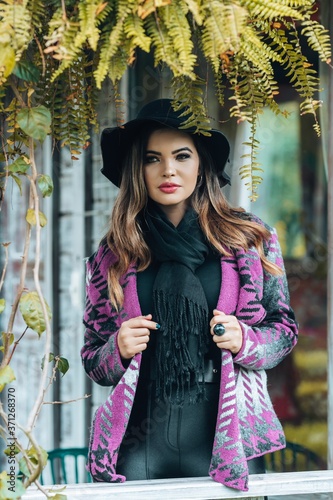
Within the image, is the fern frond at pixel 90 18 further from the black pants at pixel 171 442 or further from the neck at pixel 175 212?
the black pants at pixel 171 442

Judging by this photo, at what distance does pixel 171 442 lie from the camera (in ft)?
6.01

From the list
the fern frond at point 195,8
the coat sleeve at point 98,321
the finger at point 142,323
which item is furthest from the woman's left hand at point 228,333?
the fern frond at point 195,8

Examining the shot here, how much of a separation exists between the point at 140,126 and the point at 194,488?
920 millimetres

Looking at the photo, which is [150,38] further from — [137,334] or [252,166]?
[137,334]

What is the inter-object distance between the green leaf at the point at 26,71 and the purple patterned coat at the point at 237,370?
2.13 feet

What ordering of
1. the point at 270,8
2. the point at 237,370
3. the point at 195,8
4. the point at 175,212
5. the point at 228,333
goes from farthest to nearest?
the point at 175,212
the point at 237,370
the point at 228,333
the point at 270,8
the point at 195,8

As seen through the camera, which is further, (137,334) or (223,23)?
(137,334)

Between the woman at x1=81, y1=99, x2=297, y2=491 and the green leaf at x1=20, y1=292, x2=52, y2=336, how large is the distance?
0.36 m

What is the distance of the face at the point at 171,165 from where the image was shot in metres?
1.87

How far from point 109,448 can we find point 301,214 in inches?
104

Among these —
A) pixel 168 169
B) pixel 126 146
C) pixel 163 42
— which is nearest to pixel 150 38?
pixel 163 42

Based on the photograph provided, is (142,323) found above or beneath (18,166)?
beneath

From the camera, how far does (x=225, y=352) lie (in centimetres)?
176

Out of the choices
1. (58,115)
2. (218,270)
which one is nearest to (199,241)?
(218,270)
